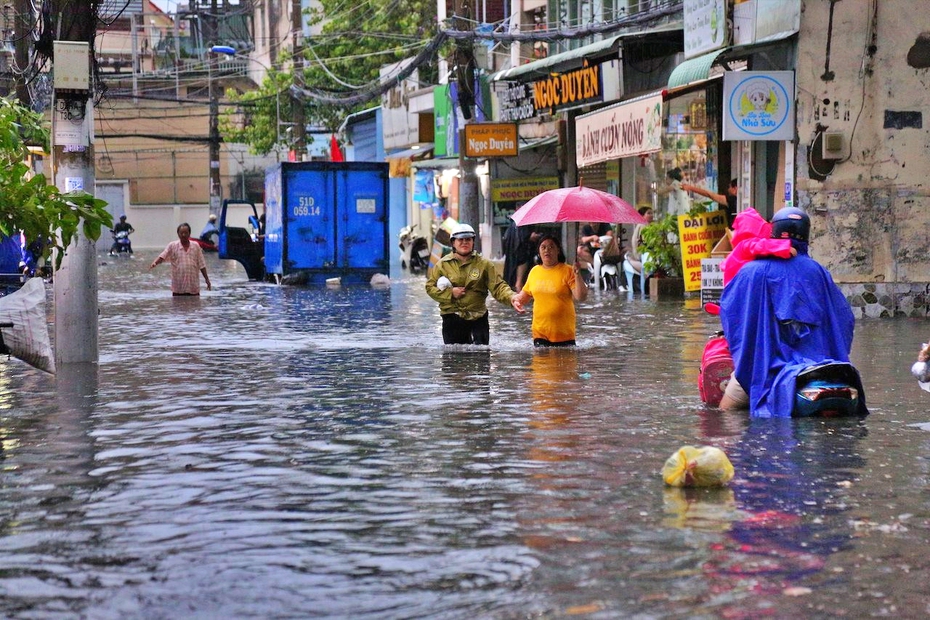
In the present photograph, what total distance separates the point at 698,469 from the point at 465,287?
7938 mm

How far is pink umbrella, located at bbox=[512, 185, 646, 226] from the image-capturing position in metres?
15.7

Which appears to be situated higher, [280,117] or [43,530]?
[280,117]

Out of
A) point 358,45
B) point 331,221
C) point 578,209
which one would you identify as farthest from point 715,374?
point 358,45

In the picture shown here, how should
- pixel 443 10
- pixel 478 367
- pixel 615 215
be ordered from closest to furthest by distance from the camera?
pixel 478 367, pixel 615 215, pixel 443 10

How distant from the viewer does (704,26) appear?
23.2 meters

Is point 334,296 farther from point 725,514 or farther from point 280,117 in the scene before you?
point 280,117

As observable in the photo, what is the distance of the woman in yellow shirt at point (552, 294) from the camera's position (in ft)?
48.8

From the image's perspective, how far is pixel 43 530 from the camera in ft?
21.7

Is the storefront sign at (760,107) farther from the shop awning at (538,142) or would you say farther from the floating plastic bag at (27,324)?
the shop awning at (538,142)

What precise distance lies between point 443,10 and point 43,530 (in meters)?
44.6

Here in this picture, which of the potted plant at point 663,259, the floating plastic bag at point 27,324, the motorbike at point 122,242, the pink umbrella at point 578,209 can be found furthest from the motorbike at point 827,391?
the motorbike at point 122,242

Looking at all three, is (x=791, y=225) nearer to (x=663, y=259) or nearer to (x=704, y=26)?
(x=704, y=26)

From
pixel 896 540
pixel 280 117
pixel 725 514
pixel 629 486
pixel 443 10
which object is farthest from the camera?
pixel 280 117

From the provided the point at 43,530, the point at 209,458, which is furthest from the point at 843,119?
the point at 43,530
